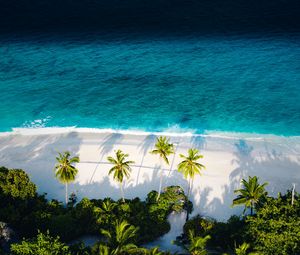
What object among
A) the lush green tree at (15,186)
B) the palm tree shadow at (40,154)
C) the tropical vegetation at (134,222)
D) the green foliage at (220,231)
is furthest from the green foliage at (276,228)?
the palm tree shadow at (40,154)

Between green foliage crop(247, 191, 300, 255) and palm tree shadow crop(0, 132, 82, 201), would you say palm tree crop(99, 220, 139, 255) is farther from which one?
palm tree shadow crop(0, 132, 82, 201)

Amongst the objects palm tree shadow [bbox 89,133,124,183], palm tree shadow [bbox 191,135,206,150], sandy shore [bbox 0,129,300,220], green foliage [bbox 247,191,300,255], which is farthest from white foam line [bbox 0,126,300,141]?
green foliage [bbox 247,191,300,255]

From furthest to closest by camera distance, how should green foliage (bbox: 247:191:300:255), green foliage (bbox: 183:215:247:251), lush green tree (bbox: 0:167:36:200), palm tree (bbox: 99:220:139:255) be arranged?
lush green tree (bbox: 0:167:36:200) → green foliage (bbox: 183:215:247:251) → green foliage (bbox: 247:191:300:255) → palm tree (bbox: 99:220:139:255)

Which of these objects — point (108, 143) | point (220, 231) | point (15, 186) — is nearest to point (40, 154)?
point (108, 143)

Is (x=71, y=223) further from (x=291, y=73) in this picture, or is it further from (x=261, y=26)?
(x=261, y=26)

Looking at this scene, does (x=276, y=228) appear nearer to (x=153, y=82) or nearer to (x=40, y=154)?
(x=40, y=154)

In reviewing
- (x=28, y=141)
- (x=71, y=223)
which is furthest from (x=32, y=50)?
(x=71, y=223)
